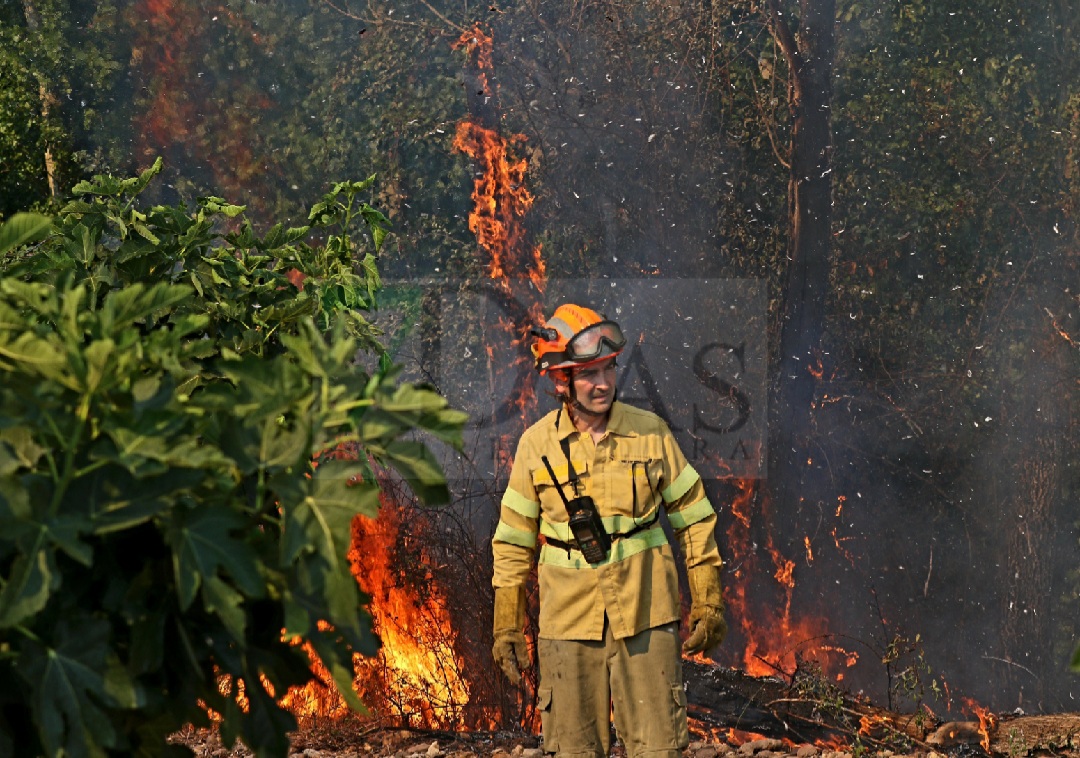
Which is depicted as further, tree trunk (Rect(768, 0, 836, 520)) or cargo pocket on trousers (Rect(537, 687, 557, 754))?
tree trunk (Rect(768, 0, 836, 520))

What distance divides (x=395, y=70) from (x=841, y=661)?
595 centimetres

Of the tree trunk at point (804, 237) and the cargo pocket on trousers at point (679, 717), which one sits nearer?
the cargo pocket on trousers at point (679, 717)

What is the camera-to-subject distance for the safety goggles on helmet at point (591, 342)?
5297 mm

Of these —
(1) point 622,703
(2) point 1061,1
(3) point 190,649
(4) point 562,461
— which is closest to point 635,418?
(4) point 562,461

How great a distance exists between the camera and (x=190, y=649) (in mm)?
2705

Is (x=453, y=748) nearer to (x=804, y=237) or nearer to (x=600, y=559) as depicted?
(x=600, y=559)

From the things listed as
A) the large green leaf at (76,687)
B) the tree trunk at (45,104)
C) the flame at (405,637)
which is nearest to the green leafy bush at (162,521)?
the large green leaf at (76,687)

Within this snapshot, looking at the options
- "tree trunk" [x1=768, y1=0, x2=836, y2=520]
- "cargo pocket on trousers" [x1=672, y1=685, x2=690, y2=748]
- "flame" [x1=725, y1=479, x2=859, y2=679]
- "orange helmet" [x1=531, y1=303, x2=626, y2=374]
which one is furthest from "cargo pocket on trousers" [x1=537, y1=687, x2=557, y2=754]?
"tree trunk" [x1=768, y1=0, x2=836, y2=520]

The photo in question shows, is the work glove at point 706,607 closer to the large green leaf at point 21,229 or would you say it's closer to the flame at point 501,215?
the large green leaf at point 21,229

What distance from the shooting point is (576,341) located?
5.31 meters

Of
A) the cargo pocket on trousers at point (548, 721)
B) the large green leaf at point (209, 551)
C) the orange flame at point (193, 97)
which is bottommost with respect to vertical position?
the cargo pocket on trousers at point (548, 721)

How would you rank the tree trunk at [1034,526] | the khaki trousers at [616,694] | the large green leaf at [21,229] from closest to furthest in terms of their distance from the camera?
the large green leaf at [21,229]
the khaki trousers at [616,694]
the tree trunk at [1034,526]

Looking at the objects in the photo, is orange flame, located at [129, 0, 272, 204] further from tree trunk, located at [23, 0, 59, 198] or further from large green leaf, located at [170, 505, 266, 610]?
large green leaf, located at [170, 505, 266, 610]

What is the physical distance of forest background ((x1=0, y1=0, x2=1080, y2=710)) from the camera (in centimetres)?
1216
